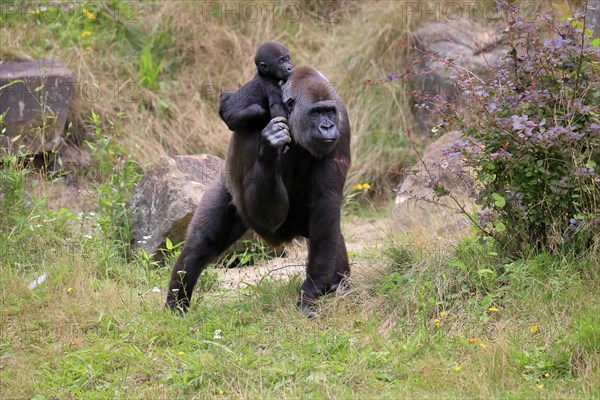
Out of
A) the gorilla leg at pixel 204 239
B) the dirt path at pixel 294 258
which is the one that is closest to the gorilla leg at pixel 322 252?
the dirt path at pixel 294 258

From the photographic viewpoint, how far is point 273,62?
5.26 metres

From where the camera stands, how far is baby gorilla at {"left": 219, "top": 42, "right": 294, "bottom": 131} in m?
5.07

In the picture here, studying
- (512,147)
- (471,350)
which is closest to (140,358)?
(471,350)

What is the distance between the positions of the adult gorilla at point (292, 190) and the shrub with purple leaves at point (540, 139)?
747 millimetres

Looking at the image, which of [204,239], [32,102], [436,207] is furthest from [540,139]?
[32,102]

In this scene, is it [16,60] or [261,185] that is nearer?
[261,185]

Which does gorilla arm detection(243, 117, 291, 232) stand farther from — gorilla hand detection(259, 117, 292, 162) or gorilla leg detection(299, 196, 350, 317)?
gorilla leg detection(299, 196, 350, 317)

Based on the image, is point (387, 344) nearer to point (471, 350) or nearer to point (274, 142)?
point (471, 350)

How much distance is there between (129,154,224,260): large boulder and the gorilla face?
1876 mm

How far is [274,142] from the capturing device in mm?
4730

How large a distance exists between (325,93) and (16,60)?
4823 millimetres

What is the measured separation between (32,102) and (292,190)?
3.92 m

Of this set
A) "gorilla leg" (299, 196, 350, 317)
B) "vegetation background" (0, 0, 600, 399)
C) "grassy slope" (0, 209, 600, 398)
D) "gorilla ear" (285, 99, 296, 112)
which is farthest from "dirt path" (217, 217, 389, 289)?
"gorilla ear" (285, 99, 296, 112)

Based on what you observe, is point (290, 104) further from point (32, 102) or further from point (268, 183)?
point (32, 102)
